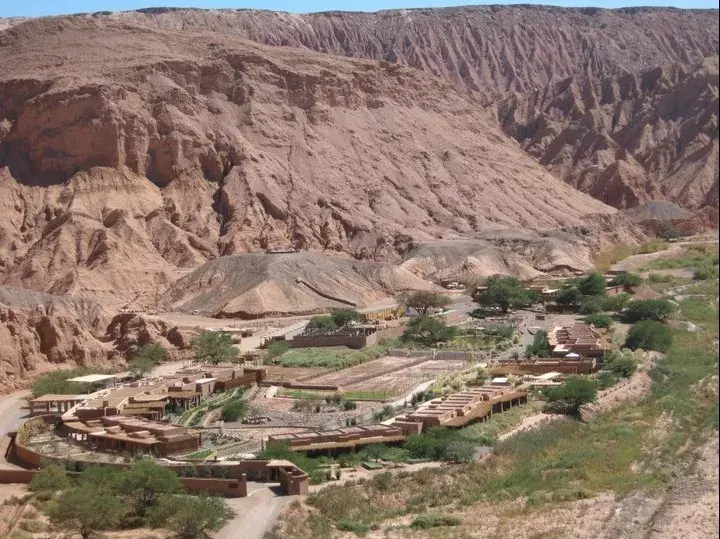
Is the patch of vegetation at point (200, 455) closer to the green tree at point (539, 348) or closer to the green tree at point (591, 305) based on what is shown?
the green tree at point (539, 348)

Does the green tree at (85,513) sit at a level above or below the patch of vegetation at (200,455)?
above

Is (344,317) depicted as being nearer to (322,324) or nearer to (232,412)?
(322,324)

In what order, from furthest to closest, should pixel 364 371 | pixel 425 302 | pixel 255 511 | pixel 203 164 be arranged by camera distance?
pixel 203 164 < pixel 425 302 < pixel 364 371 < pixel 255 511

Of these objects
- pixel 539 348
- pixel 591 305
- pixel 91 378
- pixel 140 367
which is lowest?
pixel 140 367

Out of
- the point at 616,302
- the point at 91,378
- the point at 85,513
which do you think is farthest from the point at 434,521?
the point at 616,302

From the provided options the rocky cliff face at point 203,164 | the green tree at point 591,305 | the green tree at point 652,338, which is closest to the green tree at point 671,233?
the green tree at point 652,338

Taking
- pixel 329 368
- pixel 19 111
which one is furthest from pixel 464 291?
pixel 19 111
